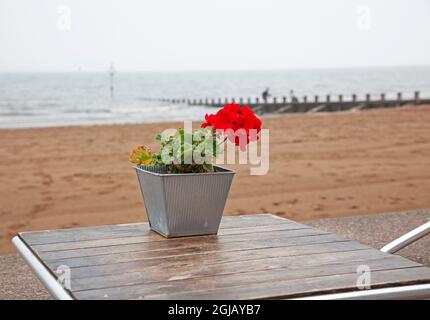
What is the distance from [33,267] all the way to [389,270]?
1.03m

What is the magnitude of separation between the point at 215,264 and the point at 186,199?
317 mm

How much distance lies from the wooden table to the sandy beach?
3.28 metres

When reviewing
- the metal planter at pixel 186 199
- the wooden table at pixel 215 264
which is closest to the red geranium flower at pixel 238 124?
the metal planter at pixel 186 199

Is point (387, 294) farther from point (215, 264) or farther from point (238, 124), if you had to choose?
point (238, 124)

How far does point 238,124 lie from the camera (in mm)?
2197

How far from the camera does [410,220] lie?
5.21m

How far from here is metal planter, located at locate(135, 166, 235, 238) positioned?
7.18ft

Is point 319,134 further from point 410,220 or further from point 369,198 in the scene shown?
A: point 410,220

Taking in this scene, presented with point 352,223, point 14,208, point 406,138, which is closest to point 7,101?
point 406,138

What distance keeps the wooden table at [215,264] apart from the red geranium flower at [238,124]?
0.35 meters

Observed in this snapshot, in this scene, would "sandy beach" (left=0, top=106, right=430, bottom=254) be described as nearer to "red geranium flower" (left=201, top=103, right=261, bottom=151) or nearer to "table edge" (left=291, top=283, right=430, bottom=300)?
"red geranium flower" (left=201, top=103, right=261, bottom=151)

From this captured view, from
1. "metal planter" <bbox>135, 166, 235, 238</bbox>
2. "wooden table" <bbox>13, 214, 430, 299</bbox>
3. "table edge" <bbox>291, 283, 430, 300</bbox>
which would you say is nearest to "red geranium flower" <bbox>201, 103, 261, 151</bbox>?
"metal planter" <bbox>135, 166, 235, 238</bbox>

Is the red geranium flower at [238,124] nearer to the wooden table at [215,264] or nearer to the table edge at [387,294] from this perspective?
the wooden table at [215,264]

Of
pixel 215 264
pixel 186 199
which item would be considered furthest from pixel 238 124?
pixel 215 264
